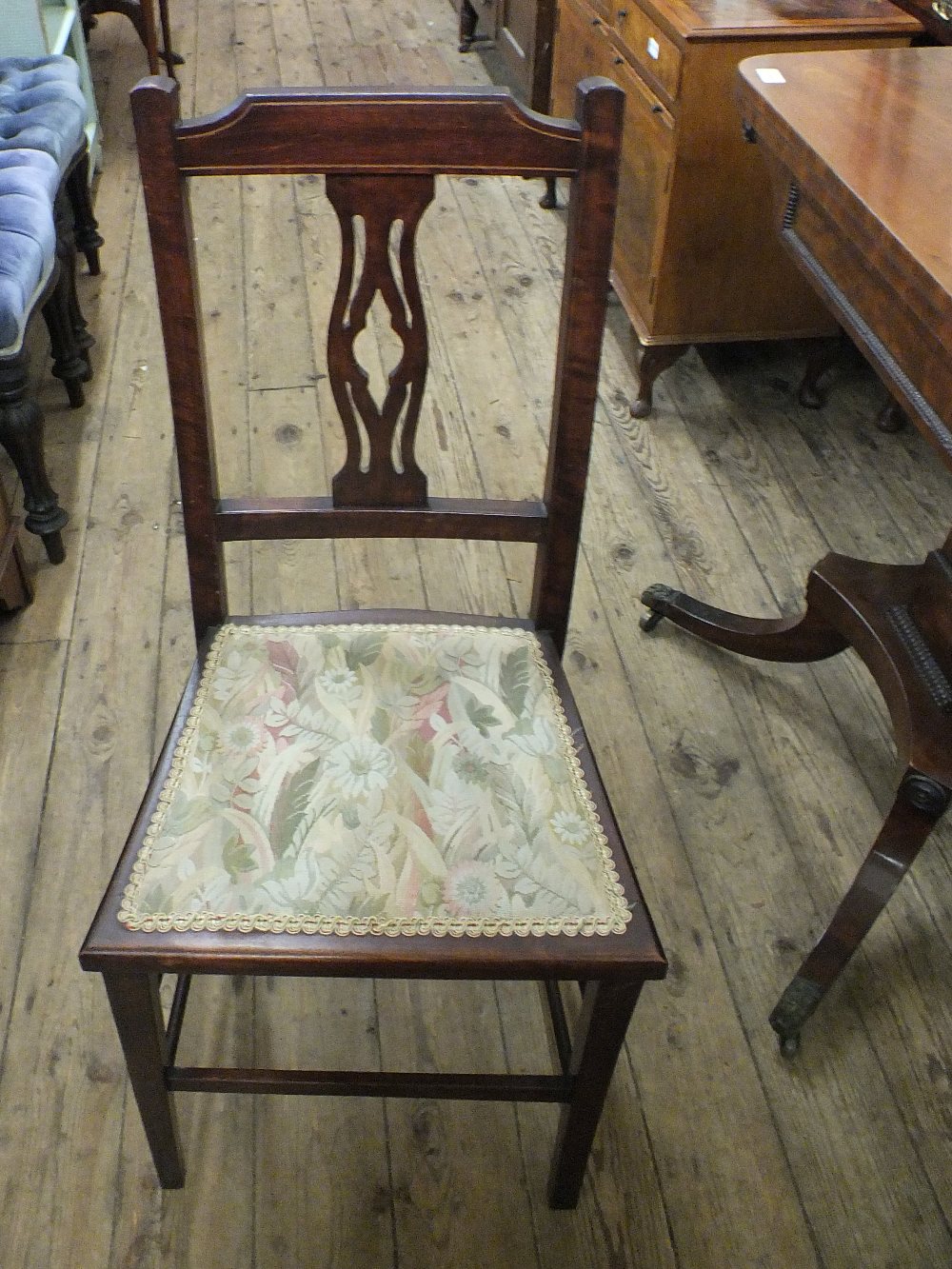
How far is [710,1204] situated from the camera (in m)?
1.17

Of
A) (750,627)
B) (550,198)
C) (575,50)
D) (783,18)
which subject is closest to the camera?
(750,627)

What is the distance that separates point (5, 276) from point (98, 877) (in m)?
0.88

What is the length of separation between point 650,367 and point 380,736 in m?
1.44

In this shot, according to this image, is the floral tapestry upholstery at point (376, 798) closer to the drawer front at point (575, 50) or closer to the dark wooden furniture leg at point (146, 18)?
the drawer front at point (575, 50)

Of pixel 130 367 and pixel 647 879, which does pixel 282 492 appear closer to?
pixel 130 367

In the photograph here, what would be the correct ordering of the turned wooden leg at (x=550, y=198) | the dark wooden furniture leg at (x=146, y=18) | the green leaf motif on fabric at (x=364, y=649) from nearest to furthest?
1. the green leaf motif on fabric at (x=364, y=649)
2. the turned wooden leg at (x=550, y=198)
3. the dark wooden furniture leg at (x=146, y=18)

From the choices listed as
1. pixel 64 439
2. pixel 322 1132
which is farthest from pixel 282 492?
pixel 322 1132

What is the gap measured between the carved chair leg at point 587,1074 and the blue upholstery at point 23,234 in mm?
1246

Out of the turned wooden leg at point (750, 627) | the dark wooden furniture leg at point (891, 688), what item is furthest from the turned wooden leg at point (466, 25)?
the dark wooden furniture leg at point (891, 688)

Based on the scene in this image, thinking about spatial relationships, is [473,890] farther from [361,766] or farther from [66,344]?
[66,344]

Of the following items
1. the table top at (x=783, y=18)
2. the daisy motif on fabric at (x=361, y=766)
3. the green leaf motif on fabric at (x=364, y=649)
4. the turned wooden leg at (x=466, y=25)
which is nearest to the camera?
the daisy motif on fabric at (x=361, y=766)

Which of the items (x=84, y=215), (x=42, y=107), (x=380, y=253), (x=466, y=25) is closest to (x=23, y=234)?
(x=42, y=107)

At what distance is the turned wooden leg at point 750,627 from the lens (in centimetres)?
158

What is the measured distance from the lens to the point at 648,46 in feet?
6.67
